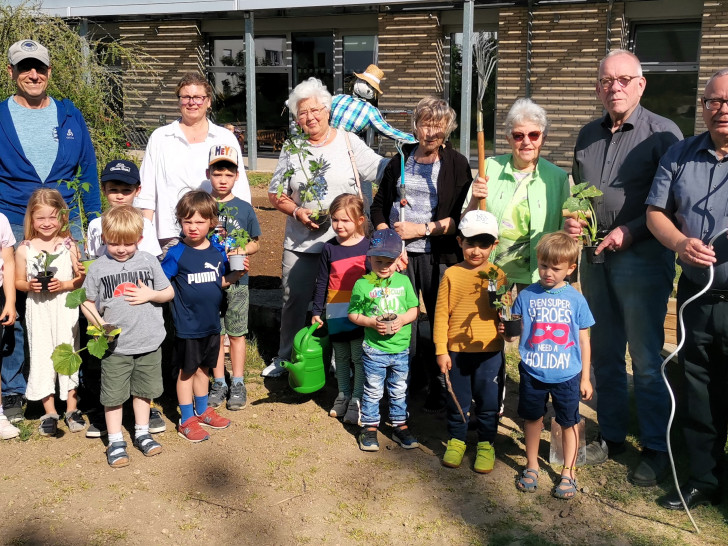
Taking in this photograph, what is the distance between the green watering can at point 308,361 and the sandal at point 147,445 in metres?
0.93

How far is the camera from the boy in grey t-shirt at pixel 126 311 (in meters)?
4.36

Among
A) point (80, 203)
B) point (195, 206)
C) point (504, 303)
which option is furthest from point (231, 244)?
point (504, 303)

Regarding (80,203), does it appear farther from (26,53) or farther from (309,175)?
(309,175)

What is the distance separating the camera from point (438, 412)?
518 centimetres

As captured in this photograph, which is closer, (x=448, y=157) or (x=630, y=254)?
(x=630, y=254)

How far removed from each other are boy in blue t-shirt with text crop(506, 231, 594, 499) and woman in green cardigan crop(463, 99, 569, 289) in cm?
34

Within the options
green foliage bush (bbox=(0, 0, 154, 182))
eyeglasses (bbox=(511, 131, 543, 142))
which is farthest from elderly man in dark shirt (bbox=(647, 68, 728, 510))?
green foliage bush (bbox=(0, 0, 154, 182))

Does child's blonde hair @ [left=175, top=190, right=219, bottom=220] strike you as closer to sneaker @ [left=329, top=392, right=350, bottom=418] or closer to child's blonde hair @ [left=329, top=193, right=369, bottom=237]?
child's blonde hair @ [left=329, top=193, right=369, bottom=237]

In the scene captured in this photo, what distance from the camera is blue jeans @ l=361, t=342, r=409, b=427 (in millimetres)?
4602

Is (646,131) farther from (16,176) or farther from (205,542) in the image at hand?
(16,176)

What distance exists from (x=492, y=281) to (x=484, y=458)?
104 centimetres

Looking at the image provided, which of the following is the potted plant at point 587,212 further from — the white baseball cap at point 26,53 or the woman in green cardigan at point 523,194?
the white baseball cap at point 26,53

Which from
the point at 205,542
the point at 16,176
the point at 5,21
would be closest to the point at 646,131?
the point at 205,542

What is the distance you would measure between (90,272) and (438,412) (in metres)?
2.44
